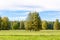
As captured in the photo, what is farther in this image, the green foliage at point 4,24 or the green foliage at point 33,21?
the green foliage at point 4,24

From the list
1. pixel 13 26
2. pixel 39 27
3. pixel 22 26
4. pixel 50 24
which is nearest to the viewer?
pixel 39 27

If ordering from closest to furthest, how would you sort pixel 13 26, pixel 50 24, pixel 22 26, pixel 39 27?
pixel 39 27
pixel 22 26
pixel 13 26
pixel 50 24

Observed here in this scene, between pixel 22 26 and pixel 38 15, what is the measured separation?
9.47 m

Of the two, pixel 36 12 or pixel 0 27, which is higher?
pixel 36 12

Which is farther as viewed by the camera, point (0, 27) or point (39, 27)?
point (0, 27)

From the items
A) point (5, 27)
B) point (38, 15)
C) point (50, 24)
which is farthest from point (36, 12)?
point (50, 24)

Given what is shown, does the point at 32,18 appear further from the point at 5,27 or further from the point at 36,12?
the point at 5,27

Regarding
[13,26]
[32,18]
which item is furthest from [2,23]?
[32,18]

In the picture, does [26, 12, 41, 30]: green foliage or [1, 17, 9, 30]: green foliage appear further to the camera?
[1, 17, 9, 30]: green foliage

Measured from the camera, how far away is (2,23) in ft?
316

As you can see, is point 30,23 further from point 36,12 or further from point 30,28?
point 36,12

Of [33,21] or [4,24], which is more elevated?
[33,21]

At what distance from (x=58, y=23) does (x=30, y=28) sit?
36.2 metres

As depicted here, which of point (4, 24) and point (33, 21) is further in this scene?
point (4, 24)
